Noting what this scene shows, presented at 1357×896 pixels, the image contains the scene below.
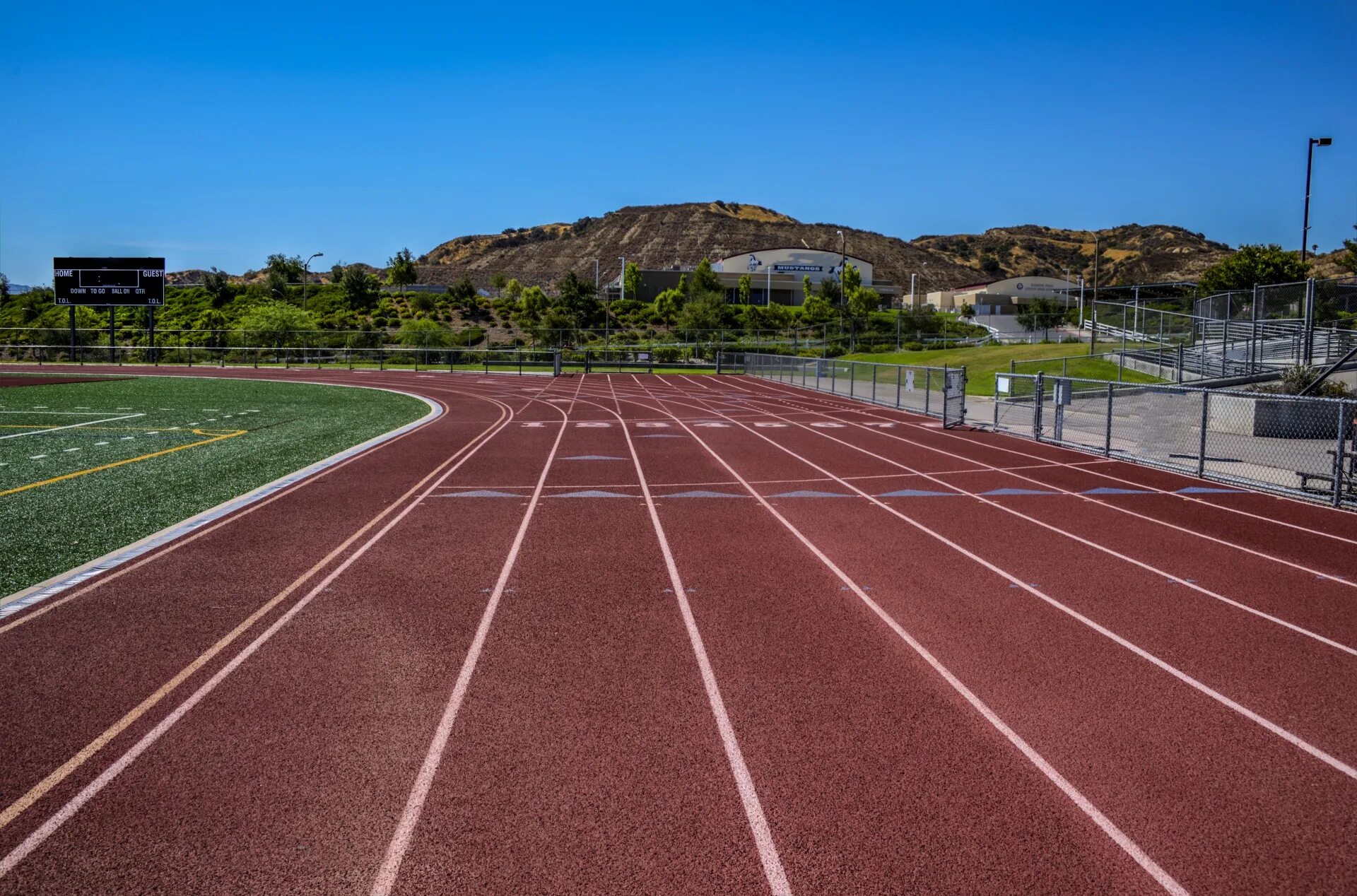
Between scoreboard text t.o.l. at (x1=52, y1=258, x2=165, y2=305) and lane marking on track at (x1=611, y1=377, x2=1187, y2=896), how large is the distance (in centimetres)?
5298

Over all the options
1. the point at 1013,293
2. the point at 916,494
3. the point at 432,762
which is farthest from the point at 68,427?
the point at 1013,293

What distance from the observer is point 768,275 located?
364ft

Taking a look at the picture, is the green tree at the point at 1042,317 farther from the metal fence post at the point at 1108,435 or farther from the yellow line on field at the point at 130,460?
the yellow line on field at the point at 130,460

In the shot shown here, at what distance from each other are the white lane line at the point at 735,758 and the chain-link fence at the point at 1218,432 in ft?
29.0

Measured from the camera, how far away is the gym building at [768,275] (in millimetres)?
110875

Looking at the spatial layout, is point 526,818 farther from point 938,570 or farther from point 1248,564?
point 1248,564

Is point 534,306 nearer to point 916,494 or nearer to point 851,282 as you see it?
point 851,282

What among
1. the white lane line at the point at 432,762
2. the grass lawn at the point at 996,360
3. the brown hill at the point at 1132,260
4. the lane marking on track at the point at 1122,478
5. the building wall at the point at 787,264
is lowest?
the white lane line at the point at 432,762

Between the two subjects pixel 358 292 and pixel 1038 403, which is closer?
pixel 1038 403

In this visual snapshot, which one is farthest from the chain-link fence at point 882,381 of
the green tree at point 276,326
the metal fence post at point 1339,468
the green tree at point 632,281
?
the green tree at point 632,281

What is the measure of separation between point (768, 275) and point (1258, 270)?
177 feet

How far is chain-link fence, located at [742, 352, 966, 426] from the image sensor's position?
21.3 m

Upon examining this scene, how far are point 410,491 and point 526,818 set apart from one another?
849cm

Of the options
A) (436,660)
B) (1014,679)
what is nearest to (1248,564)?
(1014,679)
